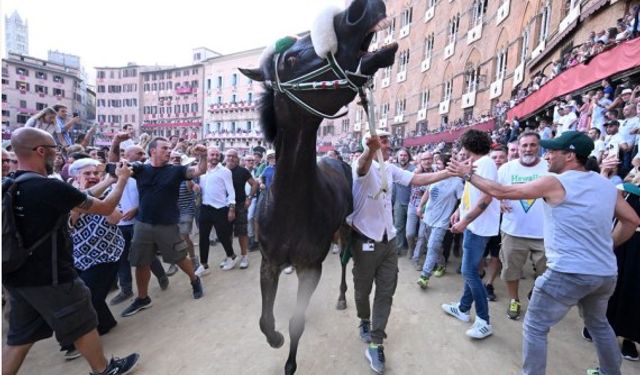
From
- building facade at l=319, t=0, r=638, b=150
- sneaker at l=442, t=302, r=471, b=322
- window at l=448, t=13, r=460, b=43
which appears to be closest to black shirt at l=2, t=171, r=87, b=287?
sneaker at l=442, t=302, r=471, b=322

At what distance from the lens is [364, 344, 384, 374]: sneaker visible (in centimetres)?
295

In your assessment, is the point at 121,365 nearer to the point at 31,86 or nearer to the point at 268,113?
the point at 268,113

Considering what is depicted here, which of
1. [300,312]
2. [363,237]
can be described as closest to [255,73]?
[363,237]

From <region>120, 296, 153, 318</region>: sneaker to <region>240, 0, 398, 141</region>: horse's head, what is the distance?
3364 millimetres

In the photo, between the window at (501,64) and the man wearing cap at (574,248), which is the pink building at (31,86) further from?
the man wearing cap at (574,248)

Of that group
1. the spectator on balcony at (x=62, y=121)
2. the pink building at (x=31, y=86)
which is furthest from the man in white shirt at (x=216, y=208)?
the pink building at (x=31, y=86)

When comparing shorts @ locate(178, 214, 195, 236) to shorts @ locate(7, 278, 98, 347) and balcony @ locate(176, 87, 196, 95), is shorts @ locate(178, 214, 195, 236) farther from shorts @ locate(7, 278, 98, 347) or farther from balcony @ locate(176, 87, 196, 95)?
balcony @ locate(176, 87, 196, 95)

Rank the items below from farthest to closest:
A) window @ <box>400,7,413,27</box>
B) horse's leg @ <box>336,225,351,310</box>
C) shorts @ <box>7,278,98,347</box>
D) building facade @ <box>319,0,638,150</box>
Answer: window @ <box>400,7,413,27</box> < building facade @ <box>319,0,638,150</box> < horse's leg @ <box>336,225,351,310</box> < shorts @ <box>7,278,98,347</box>

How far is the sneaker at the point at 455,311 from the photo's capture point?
152 inches

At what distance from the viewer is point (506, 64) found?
1945 centimetres

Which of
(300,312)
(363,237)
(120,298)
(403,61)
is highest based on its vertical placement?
(403,61)

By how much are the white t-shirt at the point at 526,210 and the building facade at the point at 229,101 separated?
4905 cm

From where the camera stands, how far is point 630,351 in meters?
3.24

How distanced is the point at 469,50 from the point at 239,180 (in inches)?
913
